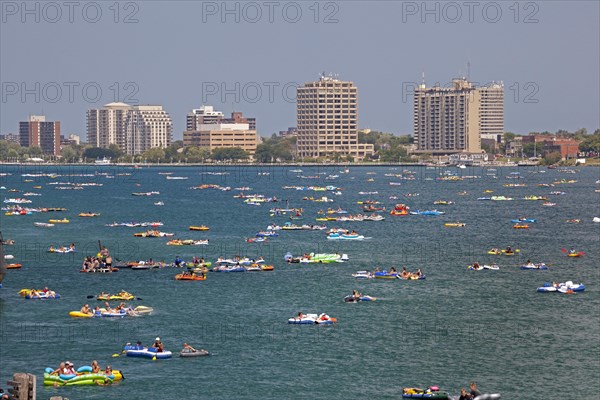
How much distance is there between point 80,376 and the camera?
6309 cm

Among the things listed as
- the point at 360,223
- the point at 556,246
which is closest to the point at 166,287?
the point at 556,246

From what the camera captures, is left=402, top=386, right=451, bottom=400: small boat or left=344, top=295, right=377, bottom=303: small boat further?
left=344, top=295, right=377, bottom=303: small boat

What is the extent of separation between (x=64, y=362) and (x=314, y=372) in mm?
14431

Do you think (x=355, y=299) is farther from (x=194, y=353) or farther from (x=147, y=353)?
(x=147, y=353)

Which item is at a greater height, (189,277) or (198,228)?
(198,228)

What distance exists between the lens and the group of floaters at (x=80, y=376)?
62.9 meters

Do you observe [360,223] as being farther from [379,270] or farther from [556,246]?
[379,270]

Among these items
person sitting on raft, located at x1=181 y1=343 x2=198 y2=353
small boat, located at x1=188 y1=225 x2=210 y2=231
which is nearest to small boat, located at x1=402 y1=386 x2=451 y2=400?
person sitting on raft, located at x1=181 y1=343 x2=198 y2=353

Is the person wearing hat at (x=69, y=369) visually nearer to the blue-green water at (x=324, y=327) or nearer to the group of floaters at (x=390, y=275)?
the blue-green water at (x=324, y=327)

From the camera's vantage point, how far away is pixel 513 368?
67.9 m

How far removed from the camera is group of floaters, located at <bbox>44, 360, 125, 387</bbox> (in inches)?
2478

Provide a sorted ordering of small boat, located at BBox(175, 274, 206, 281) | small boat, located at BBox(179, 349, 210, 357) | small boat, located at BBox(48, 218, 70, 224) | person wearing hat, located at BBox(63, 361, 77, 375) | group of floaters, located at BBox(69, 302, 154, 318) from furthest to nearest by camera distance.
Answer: small boat, located at BBox(48, 218, 70, 224) → small boat, located at BBox(175, 274, 206, 281) → group of floaters, located at BBox(69, 302, 154, 318) → small boat, located at BBox(179, 349, 210, 357) → person wearing hat, located at BBox(63, 361, 77, 375)

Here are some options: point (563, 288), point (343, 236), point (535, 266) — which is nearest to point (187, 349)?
point (563, 288)

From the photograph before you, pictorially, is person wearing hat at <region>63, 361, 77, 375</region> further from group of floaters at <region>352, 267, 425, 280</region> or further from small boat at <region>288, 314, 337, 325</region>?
group of floaters at <region>352, 267, 425, 280</region>
